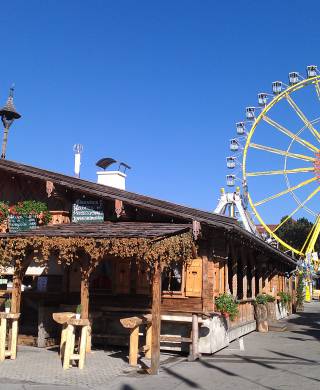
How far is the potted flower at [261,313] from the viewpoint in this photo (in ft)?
57.3

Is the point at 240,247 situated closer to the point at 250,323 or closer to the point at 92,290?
the point at 250,323

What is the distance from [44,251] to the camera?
1023 cm

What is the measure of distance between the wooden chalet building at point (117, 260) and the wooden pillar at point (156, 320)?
0.02m

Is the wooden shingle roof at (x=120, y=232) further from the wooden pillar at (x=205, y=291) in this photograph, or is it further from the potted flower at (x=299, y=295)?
the potted flower at (x=299, y=295)

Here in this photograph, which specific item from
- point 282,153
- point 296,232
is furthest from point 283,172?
point 296,232

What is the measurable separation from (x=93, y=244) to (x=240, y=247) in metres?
6.61

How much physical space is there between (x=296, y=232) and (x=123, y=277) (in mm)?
61780

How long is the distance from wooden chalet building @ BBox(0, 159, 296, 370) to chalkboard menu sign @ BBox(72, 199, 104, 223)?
5 centimetres

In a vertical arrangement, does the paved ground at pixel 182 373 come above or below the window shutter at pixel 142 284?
below

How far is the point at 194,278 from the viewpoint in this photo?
471 inches

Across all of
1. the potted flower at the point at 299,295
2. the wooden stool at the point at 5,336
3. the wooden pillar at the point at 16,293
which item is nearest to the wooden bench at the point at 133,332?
the wooden stool at the point at 5,336

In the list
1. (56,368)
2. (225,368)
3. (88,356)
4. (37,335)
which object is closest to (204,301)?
(225,368)

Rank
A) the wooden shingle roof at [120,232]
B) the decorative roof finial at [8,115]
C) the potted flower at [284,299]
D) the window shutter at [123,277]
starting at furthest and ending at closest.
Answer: the potted flower at [284,299] → the decorative roof finial at [8,115] → the window shutter at [123,277] → the wooden shingle roof at [120,232]

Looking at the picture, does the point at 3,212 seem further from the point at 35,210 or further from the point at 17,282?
the point at 17,282
